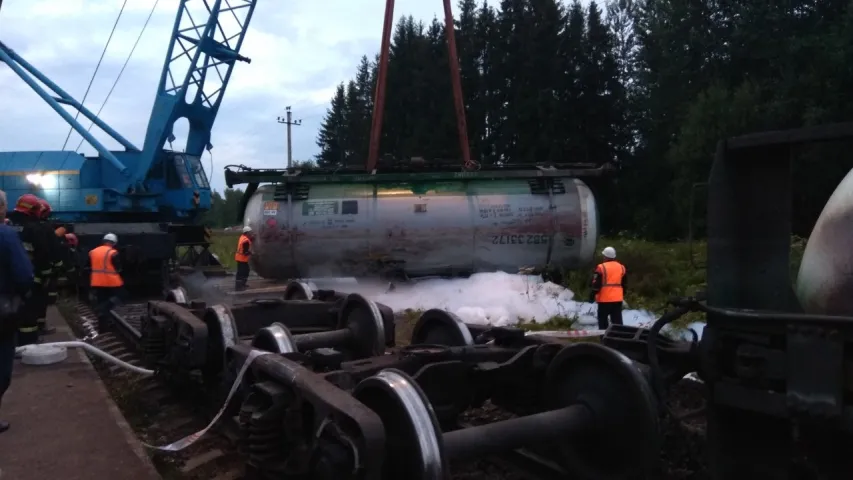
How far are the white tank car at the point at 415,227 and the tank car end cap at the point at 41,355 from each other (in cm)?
541

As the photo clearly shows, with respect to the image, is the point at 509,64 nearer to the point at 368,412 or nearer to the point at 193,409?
the point at 193,409

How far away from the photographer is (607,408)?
3451 mm

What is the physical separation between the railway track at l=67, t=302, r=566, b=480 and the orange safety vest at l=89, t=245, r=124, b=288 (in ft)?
3.65

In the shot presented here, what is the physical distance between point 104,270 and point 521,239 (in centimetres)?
669

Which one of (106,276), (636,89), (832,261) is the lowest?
(106,276)

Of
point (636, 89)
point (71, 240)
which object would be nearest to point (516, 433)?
point (71, 240)

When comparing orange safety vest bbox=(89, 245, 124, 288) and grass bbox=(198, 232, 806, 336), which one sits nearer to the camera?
orange safety vest bbox=(89, 245, 124, 288)

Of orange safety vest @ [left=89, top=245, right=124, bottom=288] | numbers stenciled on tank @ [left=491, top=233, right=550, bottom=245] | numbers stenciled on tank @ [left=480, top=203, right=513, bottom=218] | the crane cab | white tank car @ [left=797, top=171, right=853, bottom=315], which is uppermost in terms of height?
the crane cab

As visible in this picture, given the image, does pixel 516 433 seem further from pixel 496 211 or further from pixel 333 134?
pixel 333 134

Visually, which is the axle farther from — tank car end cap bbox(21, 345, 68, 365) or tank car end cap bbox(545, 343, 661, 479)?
tank car end cap bbox(21, 345, 68, 365)

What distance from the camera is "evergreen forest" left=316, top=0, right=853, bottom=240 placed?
2428cm

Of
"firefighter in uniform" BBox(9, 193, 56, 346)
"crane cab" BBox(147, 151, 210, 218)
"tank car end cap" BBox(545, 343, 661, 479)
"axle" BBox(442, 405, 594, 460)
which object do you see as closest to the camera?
"axle" BBox(442, 405, 594, 460)

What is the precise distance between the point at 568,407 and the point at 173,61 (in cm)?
1745

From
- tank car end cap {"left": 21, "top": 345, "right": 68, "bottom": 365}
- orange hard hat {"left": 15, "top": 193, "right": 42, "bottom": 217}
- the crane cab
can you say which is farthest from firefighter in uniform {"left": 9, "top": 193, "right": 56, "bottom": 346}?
the crane cab
